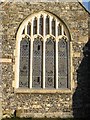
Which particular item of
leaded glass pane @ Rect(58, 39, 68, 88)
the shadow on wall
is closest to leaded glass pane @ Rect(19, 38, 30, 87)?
leaded glass pane @ Rect(58, 39, 68, 88)

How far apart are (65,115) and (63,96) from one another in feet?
2.84

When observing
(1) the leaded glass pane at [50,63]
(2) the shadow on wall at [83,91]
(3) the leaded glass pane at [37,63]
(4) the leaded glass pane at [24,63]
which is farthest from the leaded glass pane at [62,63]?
(4) the leaded glass pane at [24,63]

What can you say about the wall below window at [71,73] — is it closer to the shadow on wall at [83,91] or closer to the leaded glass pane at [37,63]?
the shadow on wall at [83,91]

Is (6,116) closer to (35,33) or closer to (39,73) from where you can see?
(39,73)

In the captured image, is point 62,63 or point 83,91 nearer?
point 83,91

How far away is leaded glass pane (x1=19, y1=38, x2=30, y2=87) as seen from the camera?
15844mm

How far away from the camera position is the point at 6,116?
15.2 meters

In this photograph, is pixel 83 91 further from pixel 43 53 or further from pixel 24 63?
pixel 24 63

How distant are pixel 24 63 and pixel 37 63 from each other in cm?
61

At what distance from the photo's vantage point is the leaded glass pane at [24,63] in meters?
15.8

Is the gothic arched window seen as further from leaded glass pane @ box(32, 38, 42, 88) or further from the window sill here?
the window sill

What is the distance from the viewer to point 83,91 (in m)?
15.6

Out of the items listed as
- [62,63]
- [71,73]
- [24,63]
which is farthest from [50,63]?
[24,63]

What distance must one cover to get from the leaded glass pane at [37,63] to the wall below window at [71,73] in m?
0.63
